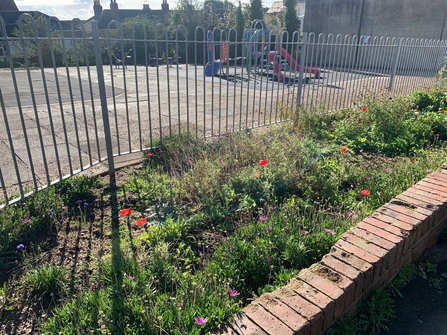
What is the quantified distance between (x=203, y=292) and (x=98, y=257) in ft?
3.26

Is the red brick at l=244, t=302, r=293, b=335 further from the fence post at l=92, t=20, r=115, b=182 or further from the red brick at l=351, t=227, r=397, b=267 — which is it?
the fence post at l=92, t=20, r=115, b=182

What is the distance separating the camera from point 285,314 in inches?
64.6

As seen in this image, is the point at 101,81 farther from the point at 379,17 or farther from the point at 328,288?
the point at 379,17

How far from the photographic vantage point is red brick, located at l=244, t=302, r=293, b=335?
154cm

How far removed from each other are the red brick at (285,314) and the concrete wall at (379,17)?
905 inches

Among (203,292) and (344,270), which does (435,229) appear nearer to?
(344,270)

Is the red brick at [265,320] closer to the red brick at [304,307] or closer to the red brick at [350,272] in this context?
the red brick at [304,307]

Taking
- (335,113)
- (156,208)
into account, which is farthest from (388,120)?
(156,208)

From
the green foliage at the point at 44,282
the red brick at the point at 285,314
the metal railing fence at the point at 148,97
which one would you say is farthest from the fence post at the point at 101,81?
the red brick at the point at 285,314

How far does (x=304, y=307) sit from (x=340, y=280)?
31cm

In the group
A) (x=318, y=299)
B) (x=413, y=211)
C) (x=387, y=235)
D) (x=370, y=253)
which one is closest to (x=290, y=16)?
(x=413, y=211)

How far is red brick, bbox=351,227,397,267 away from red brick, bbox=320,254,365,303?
12.4 inches

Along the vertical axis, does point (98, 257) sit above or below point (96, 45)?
below

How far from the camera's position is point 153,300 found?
1940 mm
